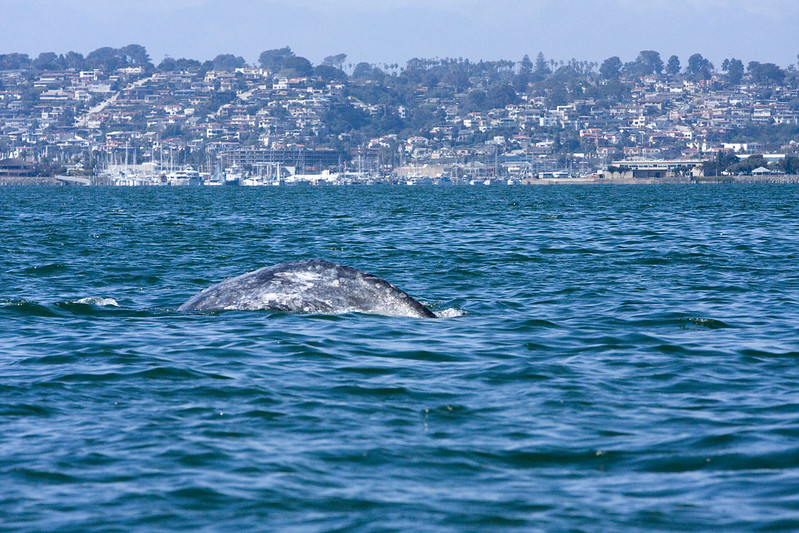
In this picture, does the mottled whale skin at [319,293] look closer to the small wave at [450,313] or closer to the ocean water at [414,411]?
the ocean water at [414,411]

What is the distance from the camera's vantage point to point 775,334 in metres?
12.6

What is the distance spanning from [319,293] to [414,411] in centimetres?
477

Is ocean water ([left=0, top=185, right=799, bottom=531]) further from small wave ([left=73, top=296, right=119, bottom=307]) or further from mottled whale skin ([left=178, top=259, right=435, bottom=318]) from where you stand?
mottled whale skin ([left=178, top=259, right=435, bottom=318])

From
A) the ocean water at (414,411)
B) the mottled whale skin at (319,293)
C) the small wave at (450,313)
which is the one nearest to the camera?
the ocean water at (414,411)

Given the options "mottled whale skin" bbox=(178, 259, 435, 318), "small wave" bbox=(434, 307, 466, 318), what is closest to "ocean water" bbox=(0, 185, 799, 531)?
"small wave" bbox=(434, 307, 466, 318)

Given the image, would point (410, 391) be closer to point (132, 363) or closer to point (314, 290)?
point (132, 363)

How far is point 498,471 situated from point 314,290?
653cm

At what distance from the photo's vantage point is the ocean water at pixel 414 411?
6387 millimetres

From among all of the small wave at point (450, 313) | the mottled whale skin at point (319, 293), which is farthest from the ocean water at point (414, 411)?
the mottled whale skin at point (319, 293)

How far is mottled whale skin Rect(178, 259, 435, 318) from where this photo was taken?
43.2 feet

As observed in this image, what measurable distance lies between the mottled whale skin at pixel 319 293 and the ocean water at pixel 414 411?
0.21m

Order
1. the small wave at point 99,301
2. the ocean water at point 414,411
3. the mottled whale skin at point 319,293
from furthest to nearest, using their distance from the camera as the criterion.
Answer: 1. the small wave at point 99,301
2. the mottled whale skin at point 319,293
3. the ocean water at point 414,411

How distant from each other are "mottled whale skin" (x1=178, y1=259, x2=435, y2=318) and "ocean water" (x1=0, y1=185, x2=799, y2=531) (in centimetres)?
21

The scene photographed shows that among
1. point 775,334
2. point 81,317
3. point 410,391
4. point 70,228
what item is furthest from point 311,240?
point 410,391
